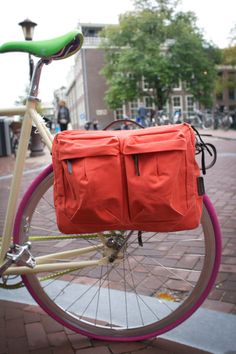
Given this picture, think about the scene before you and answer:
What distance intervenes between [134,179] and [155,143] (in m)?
0.16

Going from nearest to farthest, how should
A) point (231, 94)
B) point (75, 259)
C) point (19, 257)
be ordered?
point (19, 257), point (75, 259), point (231, 94)

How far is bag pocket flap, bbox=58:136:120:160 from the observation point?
1478 millimetres

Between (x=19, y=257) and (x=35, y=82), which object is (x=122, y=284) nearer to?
(x=19, y=257)

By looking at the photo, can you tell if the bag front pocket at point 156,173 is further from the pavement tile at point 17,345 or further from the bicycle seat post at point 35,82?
the pavement tile at point 17,345

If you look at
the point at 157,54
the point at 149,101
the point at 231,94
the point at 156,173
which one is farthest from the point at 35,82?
the point at 231,94

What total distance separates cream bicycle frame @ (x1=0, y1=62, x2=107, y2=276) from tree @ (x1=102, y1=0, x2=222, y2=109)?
33788 millimetres

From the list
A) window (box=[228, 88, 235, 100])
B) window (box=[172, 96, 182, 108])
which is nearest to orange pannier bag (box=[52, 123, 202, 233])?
window (box=[172, 96, 182, 108])

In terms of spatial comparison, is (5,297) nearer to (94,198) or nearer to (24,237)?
(24,237)

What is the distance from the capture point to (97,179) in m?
1.47

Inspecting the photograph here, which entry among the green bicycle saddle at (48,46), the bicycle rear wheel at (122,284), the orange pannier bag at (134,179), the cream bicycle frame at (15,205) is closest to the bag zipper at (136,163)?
the orange pannier bag at (134,179)

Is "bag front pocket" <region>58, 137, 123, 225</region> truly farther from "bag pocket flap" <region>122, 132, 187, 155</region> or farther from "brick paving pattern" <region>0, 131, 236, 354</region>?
"brick paving pattern" <region>0, 131, 236, 354</region>

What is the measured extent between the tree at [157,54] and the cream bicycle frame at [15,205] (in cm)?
3379

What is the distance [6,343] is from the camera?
78.3 inches

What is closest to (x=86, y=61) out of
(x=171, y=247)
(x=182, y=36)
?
(x=182, y=36)
